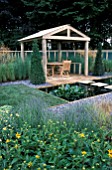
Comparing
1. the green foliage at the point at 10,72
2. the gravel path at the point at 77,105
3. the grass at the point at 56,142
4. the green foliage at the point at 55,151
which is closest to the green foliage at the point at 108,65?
the green foliage at the point at 10,72

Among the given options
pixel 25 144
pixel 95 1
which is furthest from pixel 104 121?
pixel 95 1

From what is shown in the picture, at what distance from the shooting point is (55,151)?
5.73ft

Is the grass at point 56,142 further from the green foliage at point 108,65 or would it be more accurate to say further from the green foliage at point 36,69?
the green foliage at point 108,65

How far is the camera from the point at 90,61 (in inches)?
423

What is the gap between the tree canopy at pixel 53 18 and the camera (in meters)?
15.0

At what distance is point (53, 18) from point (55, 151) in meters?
16.7

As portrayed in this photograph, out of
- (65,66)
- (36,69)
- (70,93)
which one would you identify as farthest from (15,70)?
(70,93)

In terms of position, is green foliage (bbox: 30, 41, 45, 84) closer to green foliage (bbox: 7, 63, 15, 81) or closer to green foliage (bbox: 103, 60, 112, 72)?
green foliage (bbox: 7, 63, 15, 81)

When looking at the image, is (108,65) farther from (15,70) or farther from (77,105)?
(77,105)

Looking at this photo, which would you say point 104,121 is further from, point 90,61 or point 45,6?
point 45,6

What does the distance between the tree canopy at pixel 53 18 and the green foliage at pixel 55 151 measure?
1383 cm

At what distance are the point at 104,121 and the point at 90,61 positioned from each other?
8519 millimetres

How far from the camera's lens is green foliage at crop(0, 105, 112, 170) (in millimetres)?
1673

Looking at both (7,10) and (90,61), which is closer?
(90,61)
